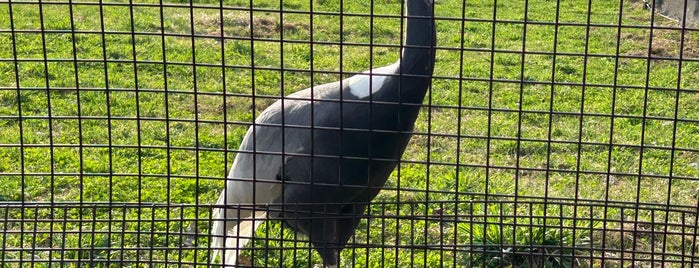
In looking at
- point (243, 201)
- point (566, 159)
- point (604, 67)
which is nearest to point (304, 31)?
point (604, 67)

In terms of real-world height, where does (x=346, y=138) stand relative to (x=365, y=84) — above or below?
below

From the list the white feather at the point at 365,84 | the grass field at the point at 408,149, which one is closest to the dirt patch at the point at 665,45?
the grass field at the point at 408,149

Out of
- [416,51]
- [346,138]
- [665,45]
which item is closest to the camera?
[416,51]

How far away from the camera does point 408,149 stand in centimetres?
564

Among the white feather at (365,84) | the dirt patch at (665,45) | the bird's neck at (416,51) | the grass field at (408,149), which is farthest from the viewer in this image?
the dirt patch at (665,45)

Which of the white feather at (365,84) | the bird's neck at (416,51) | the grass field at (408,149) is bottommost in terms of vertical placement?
the grass field at (408,149)

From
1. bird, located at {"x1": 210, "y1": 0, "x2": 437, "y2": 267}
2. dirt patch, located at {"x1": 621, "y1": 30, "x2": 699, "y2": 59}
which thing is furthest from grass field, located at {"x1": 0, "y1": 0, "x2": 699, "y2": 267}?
bird, located at {"x1": 210, "y1": 0, "x2": 437, "y2": 267}

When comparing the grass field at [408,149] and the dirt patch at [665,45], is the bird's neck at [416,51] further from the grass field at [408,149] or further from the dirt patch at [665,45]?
the dirt patch at [665,45]

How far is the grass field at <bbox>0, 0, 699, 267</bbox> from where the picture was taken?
8.90 ft

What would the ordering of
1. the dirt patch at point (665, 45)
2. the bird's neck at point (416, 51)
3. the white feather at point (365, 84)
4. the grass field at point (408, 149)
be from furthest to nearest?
the dirt patch at point (665, 45) < the white feather at point (365, 84) < the bird's neck at point (416, 51) < the grass field at point (408, 149)

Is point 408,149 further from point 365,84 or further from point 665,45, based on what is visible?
point 665,45

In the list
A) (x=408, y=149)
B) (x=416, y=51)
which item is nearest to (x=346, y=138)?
(x=416, y=51)

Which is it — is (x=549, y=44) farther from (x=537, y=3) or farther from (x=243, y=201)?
(x=243, y=201)

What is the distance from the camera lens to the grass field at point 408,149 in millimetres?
2713
